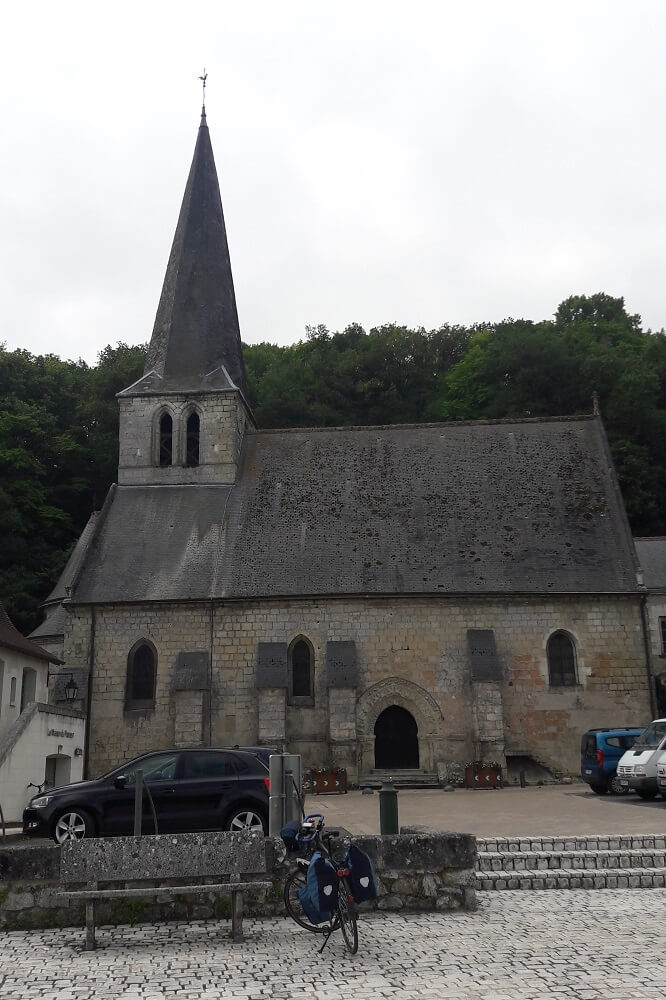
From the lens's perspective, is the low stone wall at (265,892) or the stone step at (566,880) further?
the stone step at (566,880)

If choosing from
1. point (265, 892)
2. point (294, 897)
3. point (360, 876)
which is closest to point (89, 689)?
point (265, 892)

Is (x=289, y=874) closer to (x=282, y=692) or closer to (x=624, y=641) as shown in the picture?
(x=282, y=692)

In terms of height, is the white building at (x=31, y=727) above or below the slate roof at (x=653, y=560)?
below

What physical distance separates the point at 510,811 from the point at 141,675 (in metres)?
13.0

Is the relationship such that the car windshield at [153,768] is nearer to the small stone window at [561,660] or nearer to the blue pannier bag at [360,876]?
the blue pannier bag at [360,876]

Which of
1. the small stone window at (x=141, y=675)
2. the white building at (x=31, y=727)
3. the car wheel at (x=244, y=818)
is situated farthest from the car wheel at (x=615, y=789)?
the white building at (x=31, y=727)

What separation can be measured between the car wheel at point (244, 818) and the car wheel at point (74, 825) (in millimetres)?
1815

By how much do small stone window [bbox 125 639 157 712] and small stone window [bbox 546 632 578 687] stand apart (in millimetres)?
11683

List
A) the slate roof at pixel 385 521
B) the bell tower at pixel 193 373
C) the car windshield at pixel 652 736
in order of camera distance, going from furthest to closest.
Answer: the bell tower at pixel 193 373, the slate roof at pixel 385 521, the car windshield at pixel 652 736

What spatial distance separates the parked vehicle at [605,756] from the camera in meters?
20.5

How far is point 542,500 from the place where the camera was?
28.4 metres

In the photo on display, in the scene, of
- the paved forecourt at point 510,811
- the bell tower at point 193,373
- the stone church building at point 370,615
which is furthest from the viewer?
the bell tower at point 193,373

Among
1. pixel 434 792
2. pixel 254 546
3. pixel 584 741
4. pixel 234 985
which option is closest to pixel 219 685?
pixel 254 546

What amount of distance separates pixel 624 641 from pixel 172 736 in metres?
13.4
